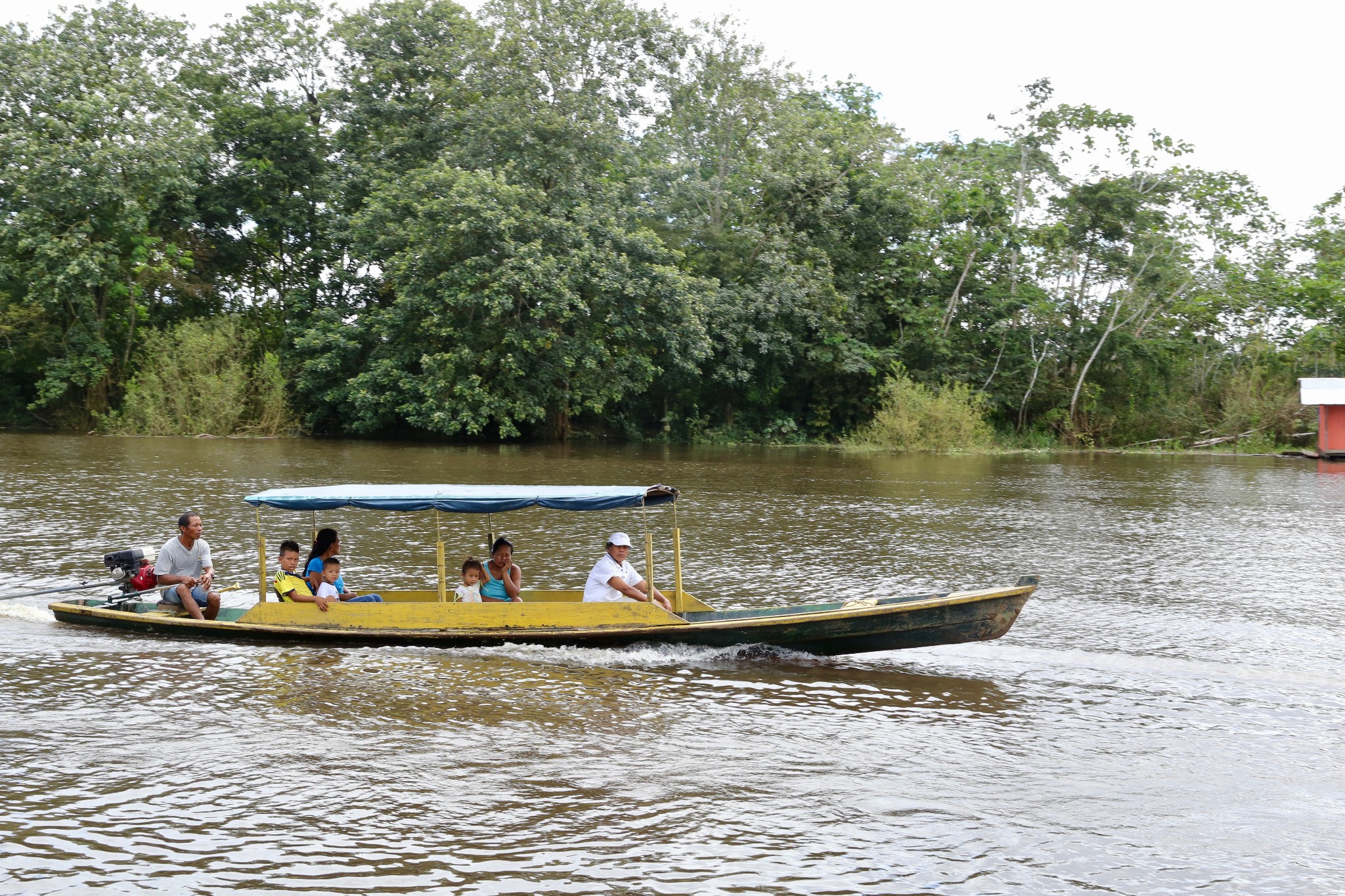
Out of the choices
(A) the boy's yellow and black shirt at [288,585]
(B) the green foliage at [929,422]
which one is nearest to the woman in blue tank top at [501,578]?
(A) the boy's yellow and black shirt at [288,585]

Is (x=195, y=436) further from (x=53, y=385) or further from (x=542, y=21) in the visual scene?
(x=542, y=21)

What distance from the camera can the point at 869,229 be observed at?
41.1m


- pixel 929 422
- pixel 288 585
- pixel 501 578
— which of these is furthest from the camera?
pixel 929 422

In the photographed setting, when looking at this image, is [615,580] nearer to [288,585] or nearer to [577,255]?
[288,585]

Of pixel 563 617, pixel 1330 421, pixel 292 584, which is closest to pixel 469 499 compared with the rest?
pixel 563 617

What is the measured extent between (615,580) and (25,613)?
6.62 m

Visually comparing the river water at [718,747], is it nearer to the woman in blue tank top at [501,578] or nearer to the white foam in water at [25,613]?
the white foam in water at [25,613]

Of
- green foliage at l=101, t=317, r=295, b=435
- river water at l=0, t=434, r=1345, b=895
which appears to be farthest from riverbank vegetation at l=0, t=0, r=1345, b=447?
river water at l=0, t=434, r=1345, b=895

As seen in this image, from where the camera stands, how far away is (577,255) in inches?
1307

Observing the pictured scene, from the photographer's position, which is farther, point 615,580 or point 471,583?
point 471,583

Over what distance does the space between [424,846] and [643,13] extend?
34.9 m

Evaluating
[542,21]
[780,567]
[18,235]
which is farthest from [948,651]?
[18,235]

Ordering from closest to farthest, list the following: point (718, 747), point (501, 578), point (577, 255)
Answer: point (718, 747)
point (501, 578)
point (577, 255)

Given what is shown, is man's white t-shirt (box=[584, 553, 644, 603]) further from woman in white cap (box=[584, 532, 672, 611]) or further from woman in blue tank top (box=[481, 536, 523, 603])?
woman in blue tank top (box=[481, 536, 523, 603])
